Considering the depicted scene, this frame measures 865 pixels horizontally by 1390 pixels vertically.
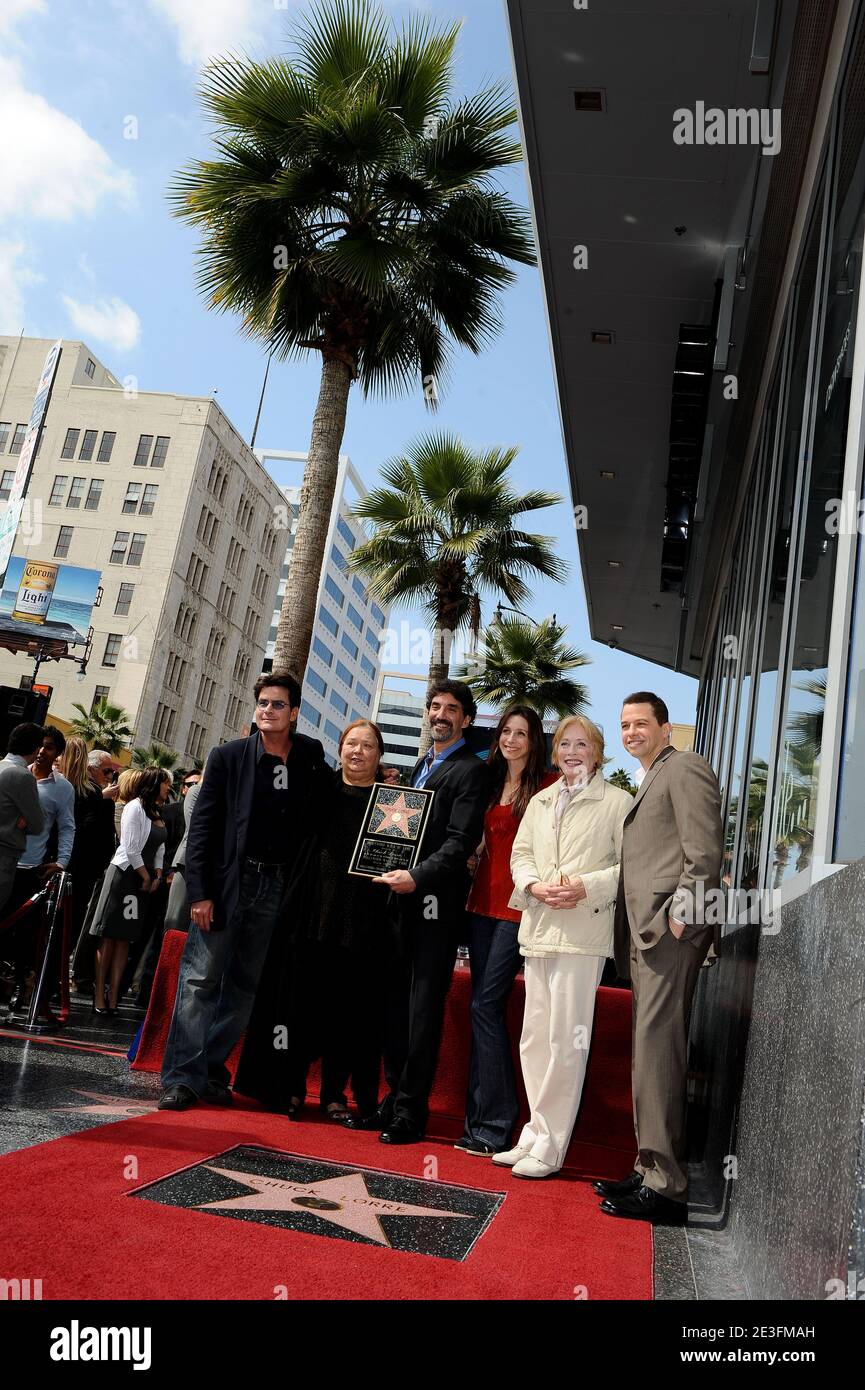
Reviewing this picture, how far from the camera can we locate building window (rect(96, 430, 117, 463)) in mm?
64500

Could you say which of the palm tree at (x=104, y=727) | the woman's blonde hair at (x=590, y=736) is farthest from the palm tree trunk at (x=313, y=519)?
the palm tree at (x=104, y=727)

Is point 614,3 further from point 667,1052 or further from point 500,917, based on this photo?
point 667,1052

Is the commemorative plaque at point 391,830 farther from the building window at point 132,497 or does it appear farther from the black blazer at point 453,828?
the building window at point 132,497

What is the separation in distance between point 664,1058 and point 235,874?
6.98 ft

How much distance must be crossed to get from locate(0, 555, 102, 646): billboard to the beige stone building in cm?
566

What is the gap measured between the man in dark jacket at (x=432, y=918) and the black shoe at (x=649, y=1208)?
3.71ft

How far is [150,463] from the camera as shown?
206ft

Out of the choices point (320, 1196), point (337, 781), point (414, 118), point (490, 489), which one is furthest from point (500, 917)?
point (490, 489)

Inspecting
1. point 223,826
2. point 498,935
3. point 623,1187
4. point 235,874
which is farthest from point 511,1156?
point 223,826

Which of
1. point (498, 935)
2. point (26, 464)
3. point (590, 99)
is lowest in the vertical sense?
point (498, 935)

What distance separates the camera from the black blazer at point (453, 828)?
534cm

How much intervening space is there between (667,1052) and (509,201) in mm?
10153

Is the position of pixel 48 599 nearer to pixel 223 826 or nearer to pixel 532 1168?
pixel 223 826

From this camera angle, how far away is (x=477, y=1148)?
513 cm
